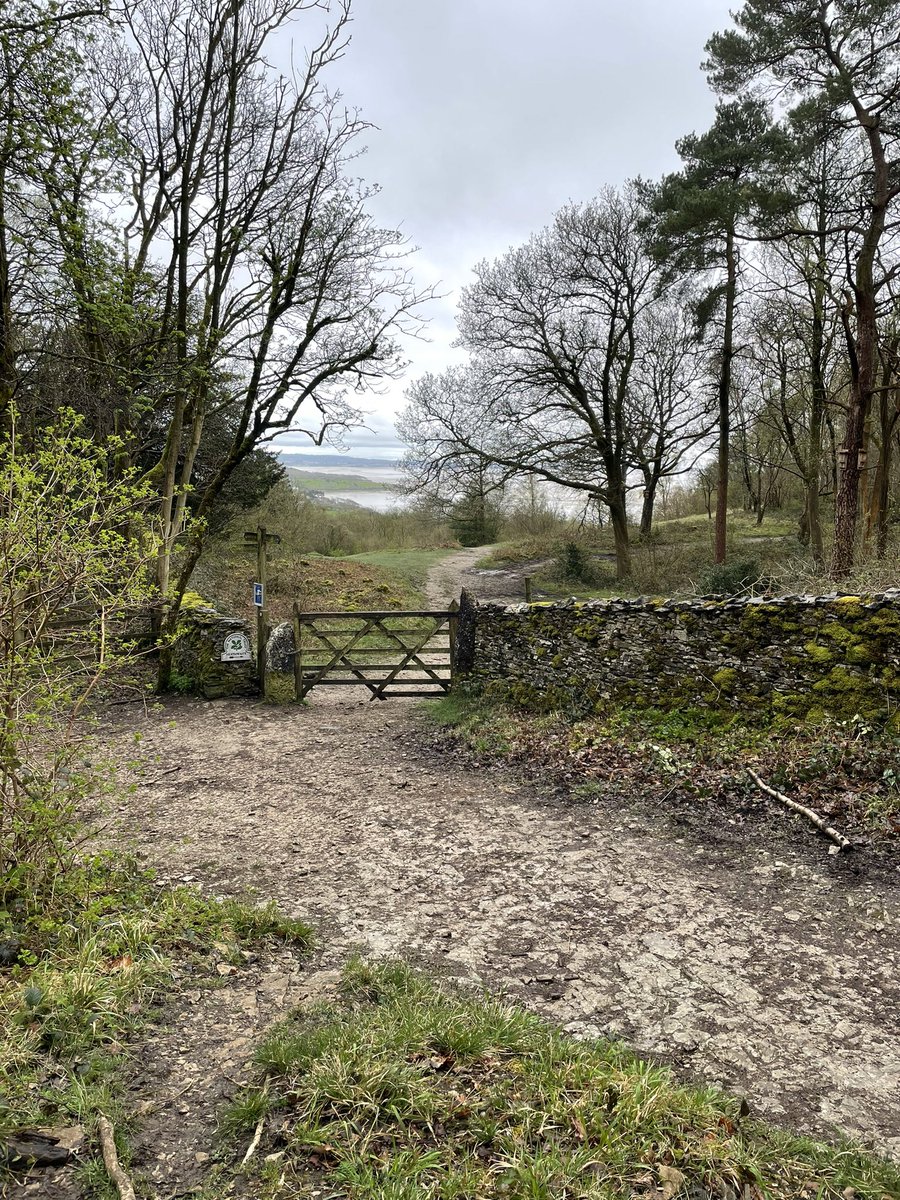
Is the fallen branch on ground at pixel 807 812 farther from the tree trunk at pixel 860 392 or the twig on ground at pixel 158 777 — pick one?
the tree trunk at pixel 860 392

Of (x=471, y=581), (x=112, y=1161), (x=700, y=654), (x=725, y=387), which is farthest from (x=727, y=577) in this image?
(x=112, y=1161)

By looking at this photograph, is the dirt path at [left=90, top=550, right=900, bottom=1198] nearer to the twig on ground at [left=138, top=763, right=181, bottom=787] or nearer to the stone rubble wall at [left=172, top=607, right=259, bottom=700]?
the twig on ground at [left=138, top=763, right=181, bottom=787]

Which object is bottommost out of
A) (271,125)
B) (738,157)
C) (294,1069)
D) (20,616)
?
(294,1069)

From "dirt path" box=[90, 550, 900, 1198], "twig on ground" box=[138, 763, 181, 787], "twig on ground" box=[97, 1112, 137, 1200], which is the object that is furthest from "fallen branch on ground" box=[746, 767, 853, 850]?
"twig on ground" box=[138, 763, 181, 787]

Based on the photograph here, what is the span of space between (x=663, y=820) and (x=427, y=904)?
2.48 metres

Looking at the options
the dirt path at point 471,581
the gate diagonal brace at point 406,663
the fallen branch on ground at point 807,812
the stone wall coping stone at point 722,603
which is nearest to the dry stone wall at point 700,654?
the stone wall coping stone at point 722,603

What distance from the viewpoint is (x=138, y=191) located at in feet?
37.4

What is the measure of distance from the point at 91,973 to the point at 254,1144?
1242mm

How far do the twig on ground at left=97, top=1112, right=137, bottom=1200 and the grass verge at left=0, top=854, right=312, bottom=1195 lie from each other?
0.03 meters

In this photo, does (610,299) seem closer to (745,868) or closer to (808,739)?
(808,739)

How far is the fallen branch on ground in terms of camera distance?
518 cm

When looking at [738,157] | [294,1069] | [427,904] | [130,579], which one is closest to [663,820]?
[427,904]

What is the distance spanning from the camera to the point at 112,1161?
2.19 m

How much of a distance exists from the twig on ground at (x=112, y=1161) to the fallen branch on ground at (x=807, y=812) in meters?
5.06
